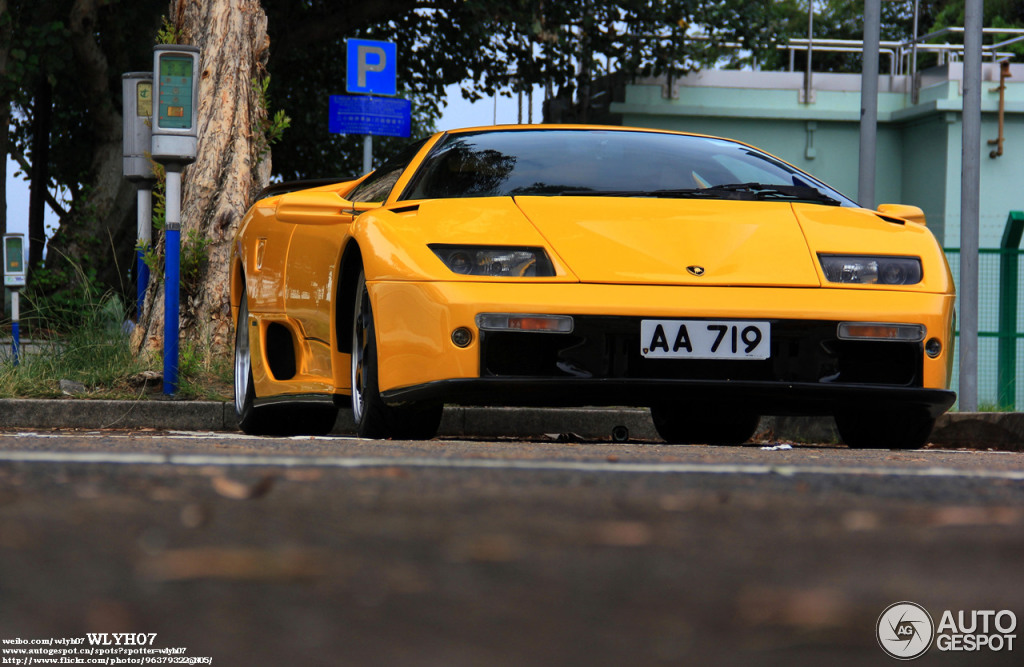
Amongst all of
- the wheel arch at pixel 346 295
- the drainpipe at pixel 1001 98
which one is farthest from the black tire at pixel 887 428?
the drainpipe at pixel 1001 98

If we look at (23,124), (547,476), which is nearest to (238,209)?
(547,476)

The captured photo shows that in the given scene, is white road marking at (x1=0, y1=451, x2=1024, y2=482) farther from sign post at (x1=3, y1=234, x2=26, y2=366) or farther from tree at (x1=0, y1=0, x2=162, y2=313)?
tree at (x1=0, y1=0, x2=162, y2=313)

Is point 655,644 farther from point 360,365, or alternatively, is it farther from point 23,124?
point 23,124

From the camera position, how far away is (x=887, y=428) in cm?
484

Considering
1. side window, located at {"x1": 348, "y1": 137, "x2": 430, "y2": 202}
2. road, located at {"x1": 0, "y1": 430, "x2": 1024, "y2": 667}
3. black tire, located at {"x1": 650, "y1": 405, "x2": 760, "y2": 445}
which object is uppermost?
side window, located at {"x1": 348, "y1": 137, "x2": 430, "y2": 202}

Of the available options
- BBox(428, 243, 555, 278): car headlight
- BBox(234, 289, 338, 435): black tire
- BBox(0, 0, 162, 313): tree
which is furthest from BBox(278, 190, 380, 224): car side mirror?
BBox(0, 0, 162, 313): tree

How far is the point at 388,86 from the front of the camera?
37.1 feet

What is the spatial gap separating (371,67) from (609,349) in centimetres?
759

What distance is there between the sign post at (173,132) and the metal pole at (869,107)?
5308mm

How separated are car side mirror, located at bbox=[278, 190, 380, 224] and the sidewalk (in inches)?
104

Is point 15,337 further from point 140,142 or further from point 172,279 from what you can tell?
point 172,279

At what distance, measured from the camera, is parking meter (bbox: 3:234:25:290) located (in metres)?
12.9

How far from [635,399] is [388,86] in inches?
299

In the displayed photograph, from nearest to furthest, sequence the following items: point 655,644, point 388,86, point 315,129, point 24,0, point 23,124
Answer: point 655,644
point 388,86
point 24,0
point 315,129
point 23,124
